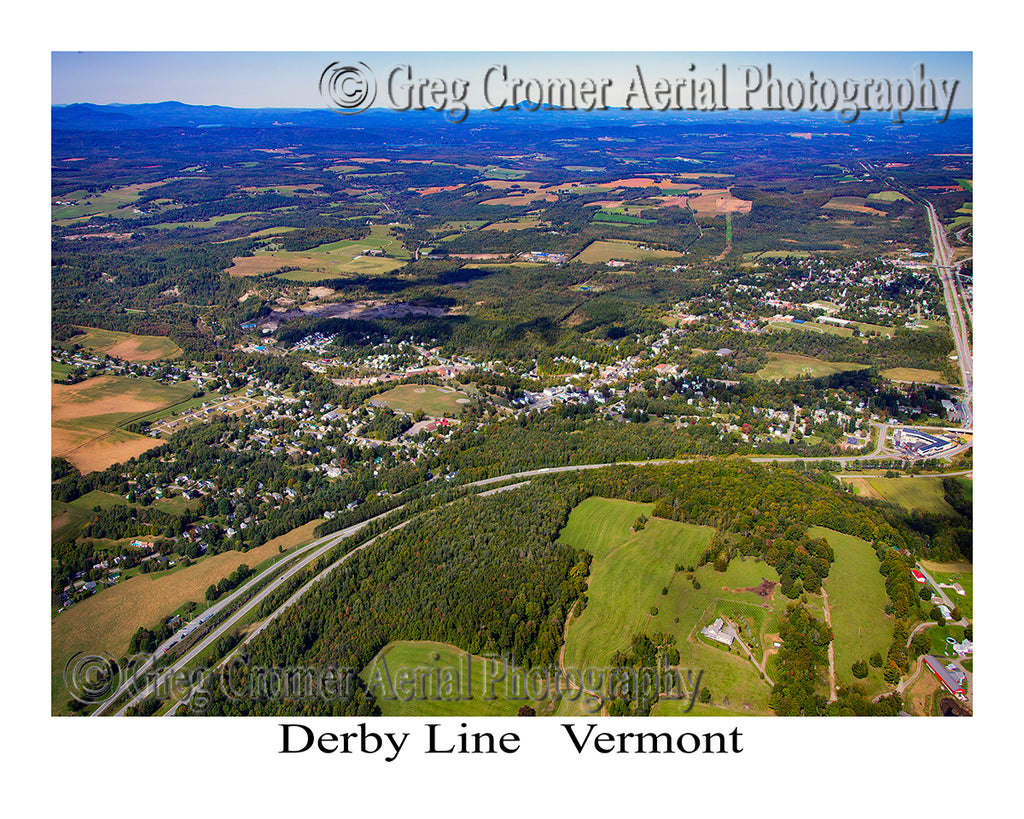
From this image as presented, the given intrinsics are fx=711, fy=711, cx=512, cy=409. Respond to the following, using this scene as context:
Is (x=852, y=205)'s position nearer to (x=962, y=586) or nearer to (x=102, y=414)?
(x=962, y=586)

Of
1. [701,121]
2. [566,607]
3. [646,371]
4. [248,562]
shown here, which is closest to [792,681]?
[566,607]

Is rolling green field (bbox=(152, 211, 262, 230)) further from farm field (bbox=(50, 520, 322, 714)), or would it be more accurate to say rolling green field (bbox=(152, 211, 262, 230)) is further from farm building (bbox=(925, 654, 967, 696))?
farm building (bbox=(925, 654, 967, 696))

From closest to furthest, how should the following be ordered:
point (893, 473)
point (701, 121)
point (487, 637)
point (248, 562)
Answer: point (487, 637)
point (248, 562)
point (893, 473)
point (701, 121)

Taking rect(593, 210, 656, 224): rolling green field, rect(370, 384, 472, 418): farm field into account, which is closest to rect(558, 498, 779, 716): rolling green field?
rect(370, 384, 472, 418): farm field

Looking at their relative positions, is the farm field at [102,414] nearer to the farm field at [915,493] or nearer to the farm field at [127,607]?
the farm field at [127,607]

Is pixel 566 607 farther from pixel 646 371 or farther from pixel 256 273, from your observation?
pixel 256 273

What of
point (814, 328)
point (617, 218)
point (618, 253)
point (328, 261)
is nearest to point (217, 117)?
point (328, 261)
